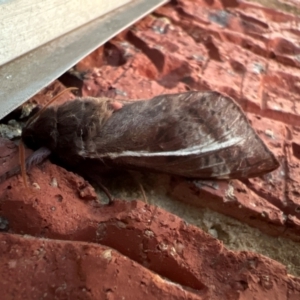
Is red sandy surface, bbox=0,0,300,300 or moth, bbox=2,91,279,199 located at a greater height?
moth, bbox=2,91,279,199

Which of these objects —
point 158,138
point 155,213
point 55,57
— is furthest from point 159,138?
point 55,57

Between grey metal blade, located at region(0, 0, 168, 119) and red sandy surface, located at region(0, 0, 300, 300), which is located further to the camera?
grey metal blade, located at region(0, 0, 168, 119)

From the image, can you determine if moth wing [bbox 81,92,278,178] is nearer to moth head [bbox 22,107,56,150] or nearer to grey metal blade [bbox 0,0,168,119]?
moth head [bbox 22,107,56,150]

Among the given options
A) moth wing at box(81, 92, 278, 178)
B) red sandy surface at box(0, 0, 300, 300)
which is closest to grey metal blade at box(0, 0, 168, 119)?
red sandy surface at box(0, 0, 300, 300)

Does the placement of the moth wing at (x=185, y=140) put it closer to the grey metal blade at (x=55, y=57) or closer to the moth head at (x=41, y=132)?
the moth head at (x=41, y=132)

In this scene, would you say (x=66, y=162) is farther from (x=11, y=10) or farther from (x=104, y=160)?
(x=11, y=10)

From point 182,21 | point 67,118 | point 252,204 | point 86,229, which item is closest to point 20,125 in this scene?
point 67,118

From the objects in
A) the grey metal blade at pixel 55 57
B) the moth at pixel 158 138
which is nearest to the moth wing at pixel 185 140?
the moth at pixel 158 138
